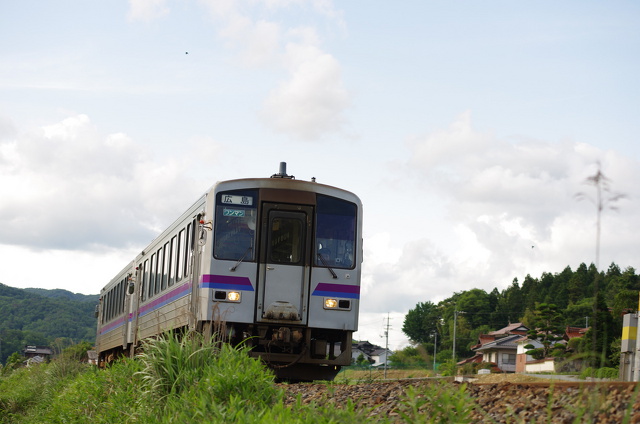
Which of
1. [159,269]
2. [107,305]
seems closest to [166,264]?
[159,269]

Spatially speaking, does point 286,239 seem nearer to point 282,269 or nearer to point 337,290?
point 282,269

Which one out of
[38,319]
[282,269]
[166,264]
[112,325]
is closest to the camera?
[282,269]

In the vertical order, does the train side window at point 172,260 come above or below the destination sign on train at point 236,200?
below

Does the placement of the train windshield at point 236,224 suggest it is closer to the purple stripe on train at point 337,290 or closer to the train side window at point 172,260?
the purple stripe on train at point 337,290

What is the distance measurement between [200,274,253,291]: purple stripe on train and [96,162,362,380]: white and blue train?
14 mm

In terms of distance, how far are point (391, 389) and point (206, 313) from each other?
14.1ft

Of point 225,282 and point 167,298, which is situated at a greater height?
point 225,282

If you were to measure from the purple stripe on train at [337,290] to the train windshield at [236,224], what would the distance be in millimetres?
1040

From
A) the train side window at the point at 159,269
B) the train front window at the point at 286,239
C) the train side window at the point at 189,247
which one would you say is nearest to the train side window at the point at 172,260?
the train side window at the point at 159,269

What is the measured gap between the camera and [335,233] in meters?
12.3

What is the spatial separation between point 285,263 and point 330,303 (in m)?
0.86

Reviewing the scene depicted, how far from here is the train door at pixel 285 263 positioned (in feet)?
38.8

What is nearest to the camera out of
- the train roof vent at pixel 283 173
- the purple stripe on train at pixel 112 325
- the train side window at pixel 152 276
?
the train roof vent at pixel 283 173

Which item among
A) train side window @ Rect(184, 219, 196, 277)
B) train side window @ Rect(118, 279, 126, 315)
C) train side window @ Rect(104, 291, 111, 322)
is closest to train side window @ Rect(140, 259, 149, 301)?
train side window @ Rect(118, 279, 126, 315)
